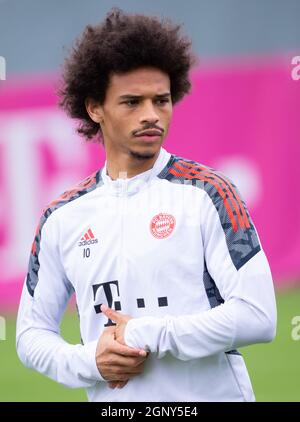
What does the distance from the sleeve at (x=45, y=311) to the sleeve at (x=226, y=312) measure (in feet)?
1.22

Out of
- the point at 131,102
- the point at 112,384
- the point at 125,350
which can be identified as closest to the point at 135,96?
the point at 131,102

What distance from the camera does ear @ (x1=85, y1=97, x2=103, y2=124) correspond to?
3.52m

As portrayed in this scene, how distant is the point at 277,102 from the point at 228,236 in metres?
5.42

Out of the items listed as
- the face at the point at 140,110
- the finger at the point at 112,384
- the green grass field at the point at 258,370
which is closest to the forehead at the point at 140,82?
the face at the point at 140,110

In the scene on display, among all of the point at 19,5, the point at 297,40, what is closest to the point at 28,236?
the point at 19,5

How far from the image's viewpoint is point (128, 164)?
3.37 meters

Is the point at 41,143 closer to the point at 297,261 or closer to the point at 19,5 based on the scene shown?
the point at 19,5

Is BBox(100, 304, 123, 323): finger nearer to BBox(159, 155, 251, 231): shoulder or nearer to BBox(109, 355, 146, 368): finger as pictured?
BBox(109, 355, 146, 368): finger

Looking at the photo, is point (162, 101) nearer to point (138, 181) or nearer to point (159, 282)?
point (138, 181)

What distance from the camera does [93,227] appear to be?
3.32 m

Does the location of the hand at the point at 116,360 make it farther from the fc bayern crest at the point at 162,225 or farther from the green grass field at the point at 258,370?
the green grass field at the point at 258,370

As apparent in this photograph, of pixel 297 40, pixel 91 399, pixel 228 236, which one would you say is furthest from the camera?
pixel 297 40

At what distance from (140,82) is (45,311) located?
894 mm

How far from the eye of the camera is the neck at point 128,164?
3.32 m
